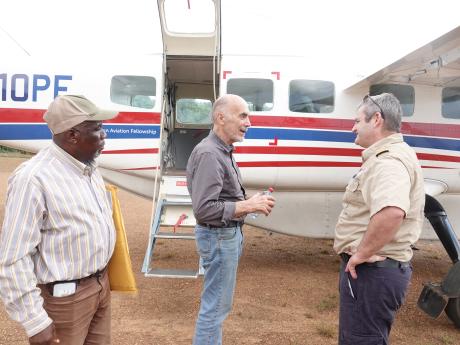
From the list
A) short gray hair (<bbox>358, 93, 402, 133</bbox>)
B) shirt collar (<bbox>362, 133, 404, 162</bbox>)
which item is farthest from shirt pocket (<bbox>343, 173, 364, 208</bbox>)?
short gray hair (<bbox>358, 93, 402, 133</bbox>)

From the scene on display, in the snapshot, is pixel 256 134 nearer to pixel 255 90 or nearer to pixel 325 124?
pixel 255 90

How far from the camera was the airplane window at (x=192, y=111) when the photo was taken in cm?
791

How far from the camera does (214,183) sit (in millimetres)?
2697

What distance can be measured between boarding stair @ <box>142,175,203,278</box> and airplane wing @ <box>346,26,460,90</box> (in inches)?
108

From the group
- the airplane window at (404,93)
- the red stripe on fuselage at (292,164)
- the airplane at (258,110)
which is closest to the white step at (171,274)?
the airplane at (258,110)

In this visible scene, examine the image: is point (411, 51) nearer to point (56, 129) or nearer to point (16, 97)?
point (56, 129)

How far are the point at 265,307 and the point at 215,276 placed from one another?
7.94 feet

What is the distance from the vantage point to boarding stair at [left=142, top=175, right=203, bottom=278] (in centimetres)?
517

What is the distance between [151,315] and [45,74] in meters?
→ 3.62

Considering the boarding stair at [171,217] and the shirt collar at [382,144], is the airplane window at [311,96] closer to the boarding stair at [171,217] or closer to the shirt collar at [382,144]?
the boarding stair at [171,217]

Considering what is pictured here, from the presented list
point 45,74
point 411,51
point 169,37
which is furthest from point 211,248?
point 45,74

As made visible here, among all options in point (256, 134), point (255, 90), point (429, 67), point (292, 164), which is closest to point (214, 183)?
point (256, 134)

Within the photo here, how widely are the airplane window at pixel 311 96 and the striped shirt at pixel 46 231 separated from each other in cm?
443

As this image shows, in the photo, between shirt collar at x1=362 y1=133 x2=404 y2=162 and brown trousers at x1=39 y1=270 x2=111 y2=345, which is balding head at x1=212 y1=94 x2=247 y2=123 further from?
brown trousers at x1=39 y1=270 x2=111 y2=345
